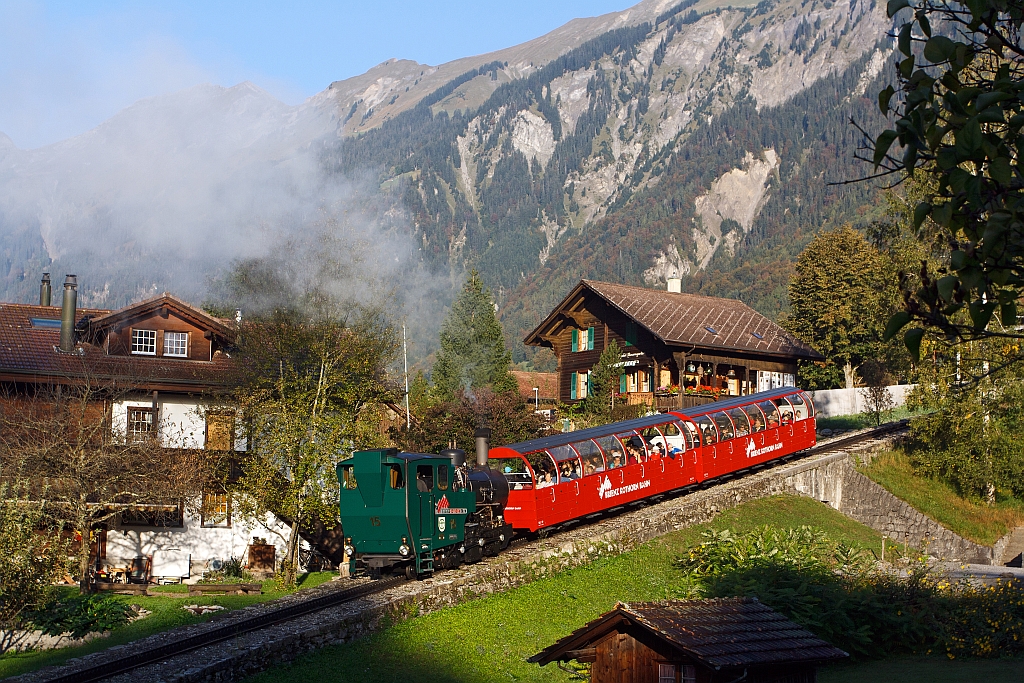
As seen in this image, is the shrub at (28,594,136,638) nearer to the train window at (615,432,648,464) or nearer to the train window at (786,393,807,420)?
the train window at (615,432,648,464)

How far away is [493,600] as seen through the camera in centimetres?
2445

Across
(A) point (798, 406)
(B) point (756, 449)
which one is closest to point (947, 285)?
(B) point (756, 449)

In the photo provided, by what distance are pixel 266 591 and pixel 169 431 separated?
33.1ft

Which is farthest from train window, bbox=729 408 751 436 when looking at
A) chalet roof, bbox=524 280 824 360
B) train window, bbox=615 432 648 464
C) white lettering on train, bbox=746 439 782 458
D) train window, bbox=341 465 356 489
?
train window, bbox=341 465 356 489

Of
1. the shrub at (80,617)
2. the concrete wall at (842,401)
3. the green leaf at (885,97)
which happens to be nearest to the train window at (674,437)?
the shrub at (80,617)

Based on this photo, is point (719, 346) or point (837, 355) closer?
point (719, 346)

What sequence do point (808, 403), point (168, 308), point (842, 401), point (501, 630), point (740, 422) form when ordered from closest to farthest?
1. point (501, 630)
2. point (740, 422)
3. point (168, 308)
4. point (808, 403)
5. point (842, 401)

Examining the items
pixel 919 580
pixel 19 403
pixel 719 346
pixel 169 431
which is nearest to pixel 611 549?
pixel 919 580

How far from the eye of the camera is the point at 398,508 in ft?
77.4

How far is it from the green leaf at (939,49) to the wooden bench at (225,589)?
24178mm

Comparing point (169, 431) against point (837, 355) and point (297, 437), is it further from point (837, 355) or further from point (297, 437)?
point (837, 355)

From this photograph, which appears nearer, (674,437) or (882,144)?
(882,144)

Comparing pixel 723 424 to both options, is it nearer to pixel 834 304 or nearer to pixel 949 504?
pixel 949 504

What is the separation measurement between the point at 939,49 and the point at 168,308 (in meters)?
36.3
